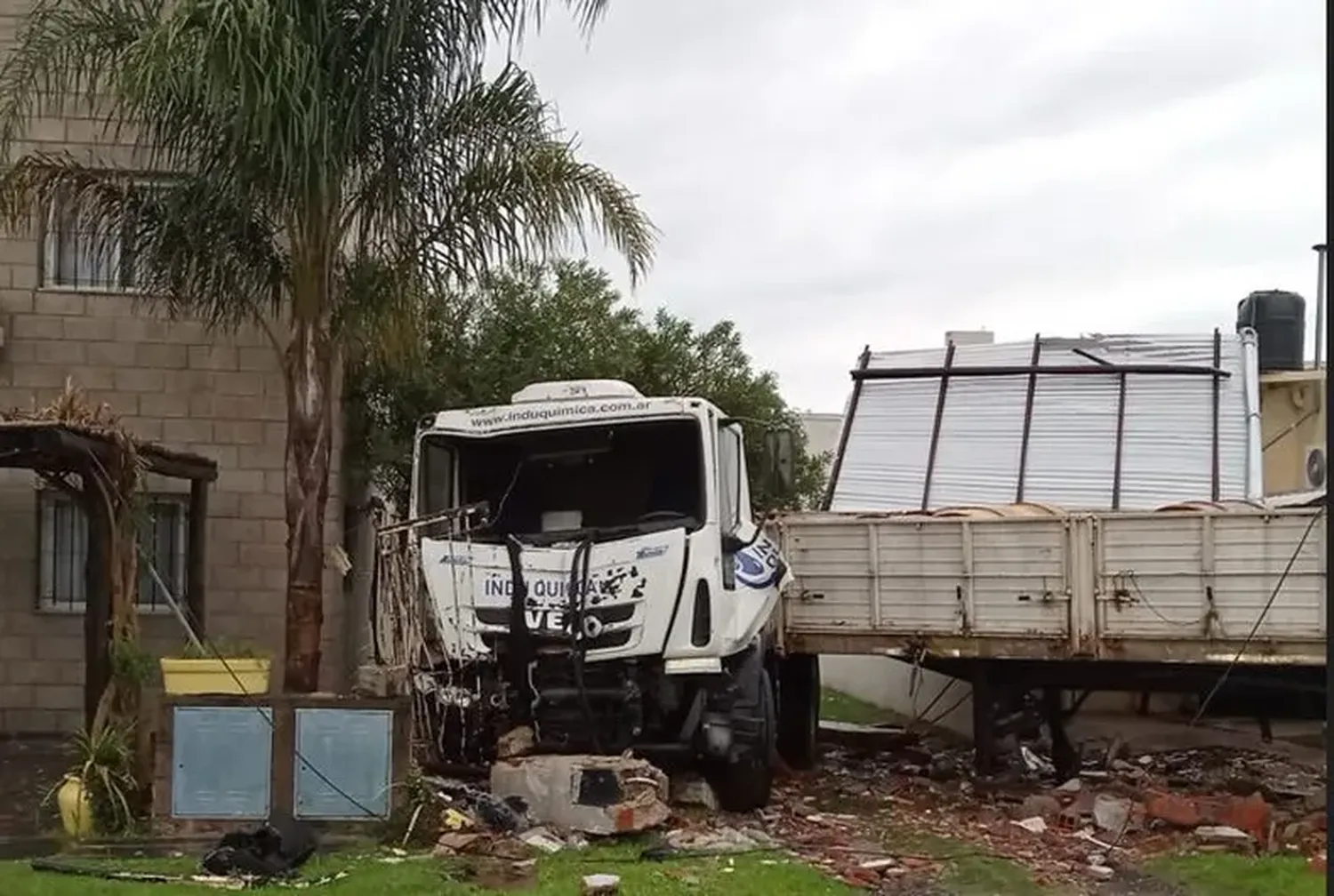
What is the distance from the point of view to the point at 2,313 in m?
14.0

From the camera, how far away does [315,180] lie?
1027cm

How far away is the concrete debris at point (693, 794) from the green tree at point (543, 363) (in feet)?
7.35

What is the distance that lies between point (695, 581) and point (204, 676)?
10.4ft

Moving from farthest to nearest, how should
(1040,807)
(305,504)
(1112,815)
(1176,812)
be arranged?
(1040,807) → (305,504) → (1112,815) → (1176,812)

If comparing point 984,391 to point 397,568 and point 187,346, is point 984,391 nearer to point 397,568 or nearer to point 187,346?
point 397,568

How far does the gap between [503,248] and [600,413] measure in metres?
1.58

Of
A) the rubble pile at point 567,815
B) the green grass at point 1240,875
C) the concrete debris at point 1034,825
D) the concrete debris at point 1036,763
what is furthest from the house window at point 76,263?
the green grass at point 1240,875

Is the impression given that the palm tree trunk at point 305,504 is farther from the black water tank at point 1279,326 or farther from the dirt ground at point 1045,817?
the black water tank at point 1279,326

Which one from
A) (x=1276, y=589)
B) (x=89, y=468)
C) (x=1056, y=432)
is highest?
(x=1056, y=432)

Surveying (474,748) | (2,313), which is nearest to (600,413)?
(474,748)

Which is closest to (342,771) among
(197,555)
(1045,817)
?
(197,555)

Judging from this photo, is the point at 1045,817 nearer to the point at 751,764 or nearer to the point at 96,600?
the point at 751,764

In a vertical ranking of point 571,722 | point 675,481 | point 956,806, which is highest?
point 675,481

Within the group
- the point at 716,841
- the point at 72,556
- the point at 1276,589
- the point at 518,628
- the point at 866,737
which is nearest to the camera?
the point at 716,841
